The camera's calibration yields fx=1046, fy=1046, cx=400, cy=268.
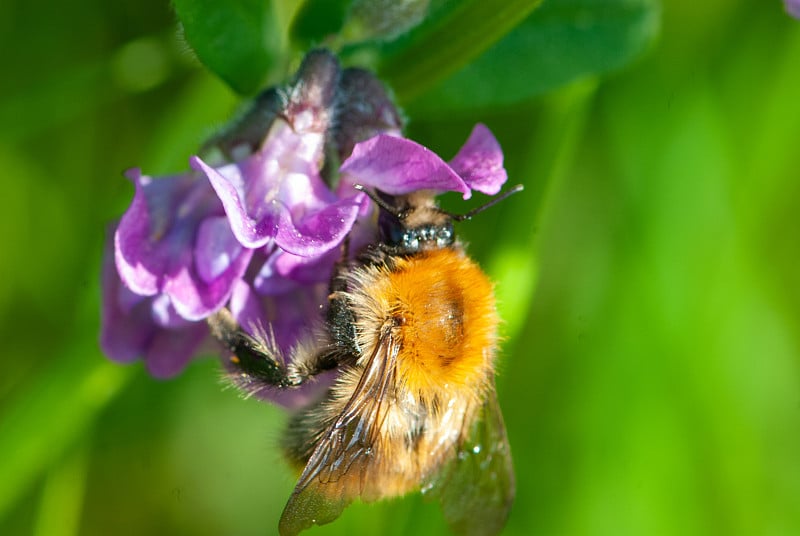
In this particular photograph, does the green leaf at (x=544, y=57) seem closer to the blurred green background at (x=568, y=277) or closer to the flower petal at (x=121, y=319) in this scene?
the blurred green background at (x=568, y=277)

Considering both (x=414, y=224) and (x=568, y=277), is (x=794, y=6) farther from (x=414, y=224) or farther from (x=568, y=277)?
(x=568, y=277)

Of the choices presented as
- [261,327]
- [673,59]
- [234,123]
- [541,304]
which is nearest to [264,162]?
[234,123]

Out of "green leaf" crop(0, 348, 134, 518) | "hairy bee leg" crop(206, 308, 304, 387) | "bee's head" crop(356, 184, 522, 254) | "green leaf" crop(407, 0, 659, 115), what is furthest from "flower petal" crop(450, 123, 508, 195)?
"green leaf" crop(0, 348, 134, 518)

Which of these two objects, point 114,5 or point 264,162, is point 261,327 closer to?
point 264,162

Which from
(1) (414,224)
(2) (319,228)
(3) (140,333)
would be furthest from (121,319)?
(1) (414,224)

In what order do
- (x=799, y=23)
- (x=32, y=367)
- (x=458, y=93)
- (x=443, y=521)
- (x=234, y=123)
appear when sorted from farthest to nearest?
1. (x=799, y=23)
2. (x=32, y=367)
3. (x=458, y=93)
4. (x=443, y=521)
5. (x=234, y=123)

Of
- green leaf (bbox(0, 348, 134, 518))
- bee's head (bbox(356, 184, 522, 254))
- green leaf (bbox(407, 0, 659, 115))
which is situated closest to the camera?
bee's head (bbox(356, 184, 522, 254))

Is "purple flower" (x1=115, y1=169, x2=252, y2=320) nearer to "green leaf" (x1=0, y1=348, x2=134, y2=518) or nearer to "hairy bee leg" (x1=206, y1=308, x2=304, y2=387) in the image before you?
"hairy bee leg" (x1=206, y1=308, x2=304, y2=387)
